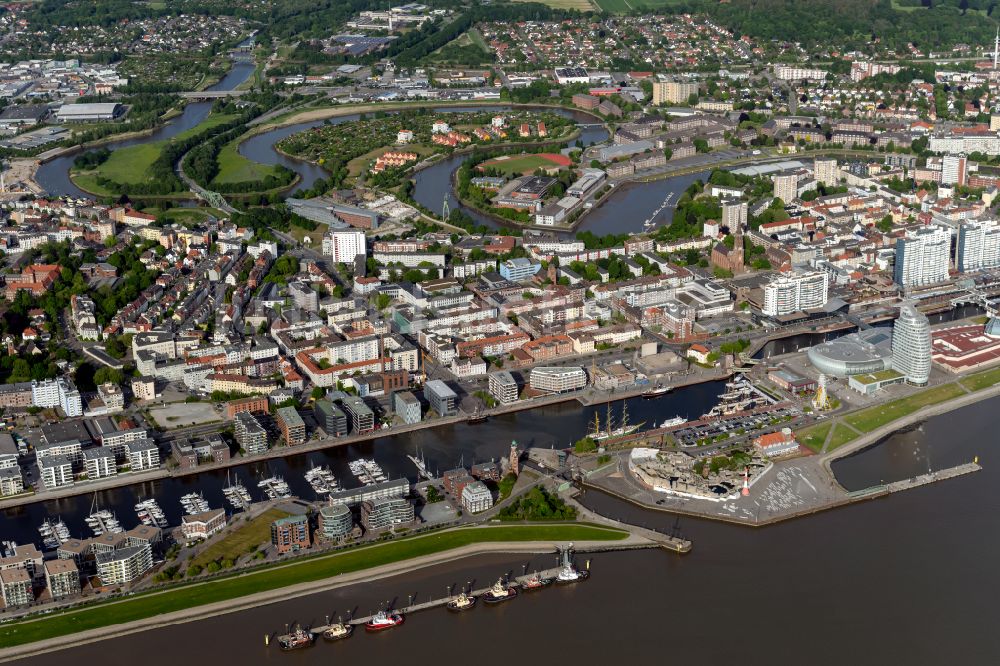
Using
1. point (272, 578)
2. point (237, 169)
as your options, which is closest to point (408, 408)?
point (272, 578)

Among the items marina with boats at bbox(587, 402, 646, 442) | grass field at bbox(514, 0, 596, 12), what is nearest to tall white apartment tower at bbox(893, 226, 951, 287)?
marina with boats at bbox(587, 402, 646, 442)

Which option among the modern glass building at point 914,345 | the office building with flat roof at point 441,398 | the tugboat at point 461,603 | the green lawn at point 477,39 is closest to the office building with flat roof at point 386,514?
the tugboat at point 461,603

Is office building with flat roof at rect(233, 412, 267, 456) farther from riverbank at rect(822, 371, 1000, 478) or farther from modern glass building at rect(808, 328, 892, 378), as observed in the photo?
modern glass building at rect(808, 328, 892, 378)

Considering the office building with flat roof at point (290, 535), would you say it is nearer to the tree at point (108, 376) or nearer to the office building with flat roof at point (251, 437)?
the office building with flat roof at point (251, 437)

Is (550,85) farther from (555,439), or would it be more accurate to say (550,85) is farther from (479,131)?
(555,439)

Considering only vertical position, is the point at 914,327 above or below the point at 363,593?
above

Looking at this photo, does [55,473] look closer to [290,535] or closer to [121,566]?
[121,566]

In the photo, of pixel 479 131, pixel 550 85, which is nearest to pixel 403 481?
pixel 479 131
